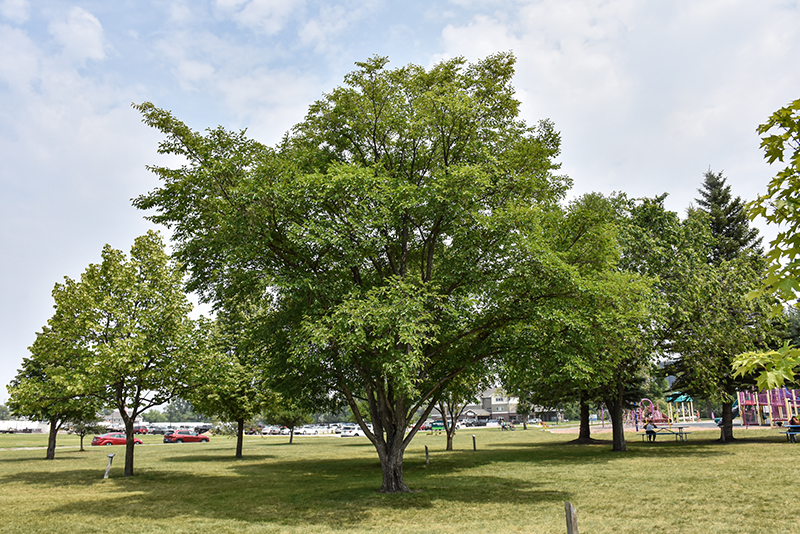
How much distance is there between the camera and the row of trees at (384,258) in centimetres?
1405

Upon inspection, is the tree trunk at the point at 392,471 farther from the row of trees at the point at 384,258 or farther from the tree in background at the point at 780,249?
the tree in background at the point at 780,249

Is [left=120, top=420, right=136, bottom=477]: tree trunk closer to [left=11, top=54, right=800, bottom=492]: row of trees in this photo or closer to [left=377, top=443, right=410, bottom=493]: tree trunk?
[left=11, top=54, right=800, bottom=492]: row of trees

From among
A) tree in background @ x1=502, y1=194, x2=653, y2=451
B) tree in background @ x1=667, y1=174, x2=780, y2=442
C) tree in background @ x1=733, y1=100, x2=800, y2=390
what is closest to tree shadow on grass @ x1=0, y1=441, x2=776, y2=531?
tree in background @ x1=502, y1=194, x2=653, y2=451

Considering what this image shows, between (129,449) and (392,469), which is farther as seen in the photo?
(129,449)

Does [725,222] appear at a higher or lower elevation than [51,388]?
higher

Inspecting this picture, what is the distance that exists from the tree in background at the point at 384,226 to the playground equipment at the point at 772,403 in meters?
34.9

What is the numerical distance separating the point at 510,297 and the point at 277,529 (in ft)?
29.1

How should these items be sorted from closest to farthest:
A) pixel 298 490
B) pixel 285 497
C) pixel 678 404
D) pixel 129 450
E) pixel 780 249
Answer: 1. pixel 780 249
2. pixel 285 497
3. pixel 298 490
4. pixel 129 450
5. pixel 678 404

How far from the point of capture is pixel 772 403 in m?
42.6

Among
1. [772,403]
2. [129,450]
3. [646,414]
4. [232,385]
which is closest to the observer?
[232,385]

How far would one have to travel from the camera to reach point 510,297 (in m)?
15.7

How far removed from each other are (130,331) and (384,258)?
11412 mm

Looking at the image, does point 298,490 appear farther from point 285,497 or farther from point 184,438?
point 184,438

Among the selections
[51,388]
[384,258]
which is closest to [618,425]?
[384,258]
